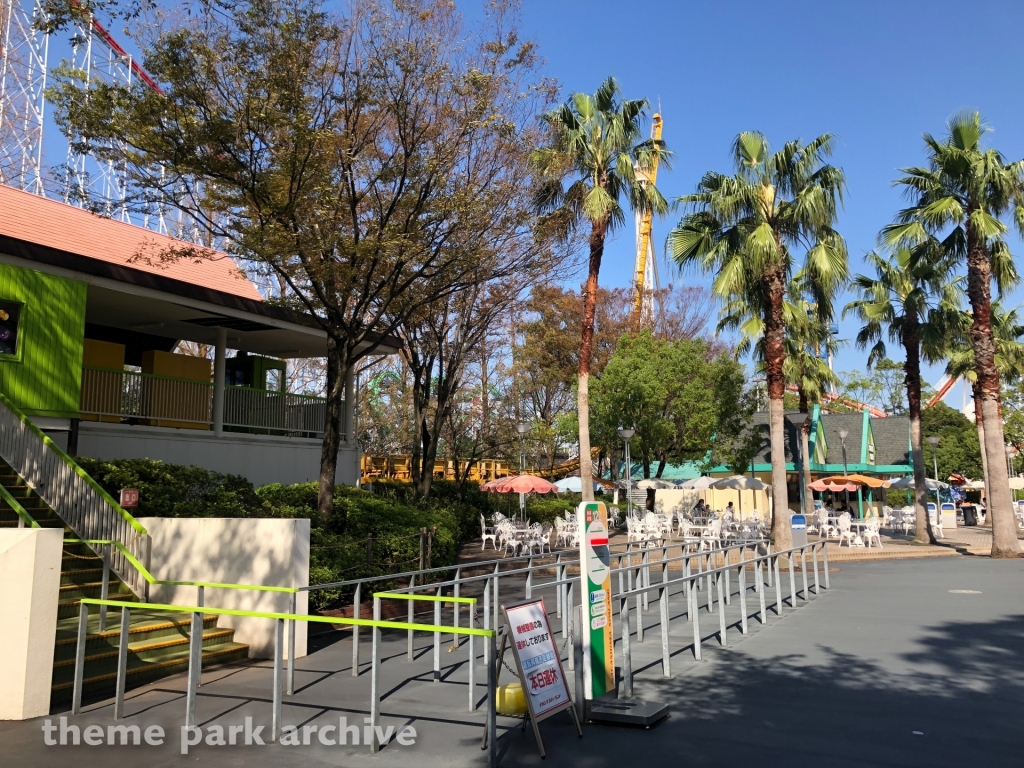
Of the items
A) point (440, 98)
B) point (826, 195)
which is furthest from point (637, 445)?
point (440, 98)

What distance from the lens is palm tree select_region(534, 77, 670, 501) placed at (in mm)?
20969

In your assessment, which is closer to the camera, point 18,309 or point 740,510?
point 18,309

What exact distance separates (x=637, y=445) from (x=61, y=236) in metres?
21.4

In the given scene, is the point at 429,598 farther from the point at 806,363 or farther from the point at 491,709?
the point at 806,363

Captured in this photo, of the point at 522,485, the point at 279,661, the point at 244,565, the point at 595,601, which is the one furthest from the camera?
the point at 522,485

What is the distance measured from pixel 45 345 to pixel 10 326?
0.65m

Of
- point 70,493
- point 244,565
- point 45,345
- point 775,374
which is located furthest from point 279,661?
point 775,374

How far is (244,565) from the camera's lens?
32.8 ft

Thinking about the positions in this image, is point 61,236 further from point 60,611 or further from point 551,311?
point 551,311

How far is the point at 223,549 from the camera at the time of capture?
10.1 m

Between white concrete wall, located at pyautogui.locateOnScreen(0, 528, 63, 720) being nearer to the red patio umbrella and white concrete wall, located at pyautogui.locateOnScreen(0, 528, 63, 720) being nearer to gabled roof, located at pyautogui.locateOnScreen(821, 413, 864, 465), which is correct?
the red patio umbrella

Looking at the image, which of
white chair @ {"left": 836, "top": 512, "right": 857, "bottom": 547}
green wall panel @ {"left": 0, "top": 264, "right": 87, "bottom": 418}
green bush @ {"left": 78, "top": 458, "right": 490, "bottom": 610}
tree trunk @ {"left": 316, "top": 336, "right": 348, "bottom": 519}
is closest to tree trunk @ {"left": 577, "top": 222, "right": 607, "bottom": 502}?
green bush @ {"left": 78, "top": 458, "right": 490, "bottom": 610}

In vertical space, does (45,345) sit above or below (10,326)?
below

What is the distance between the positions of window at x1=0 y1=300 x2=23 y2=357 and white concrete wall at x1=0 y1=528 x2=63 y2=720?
29.6 ft
